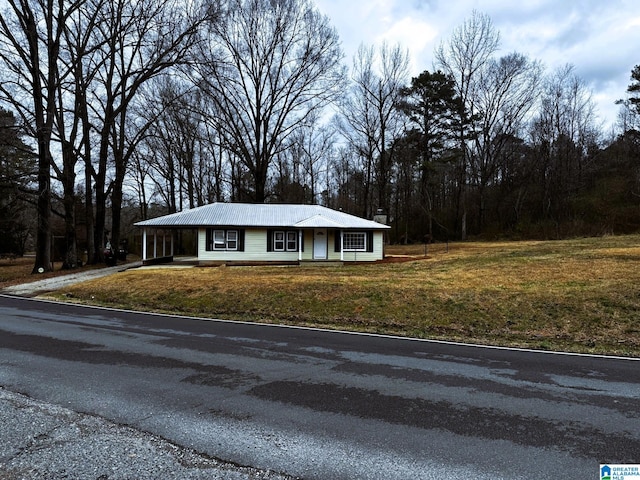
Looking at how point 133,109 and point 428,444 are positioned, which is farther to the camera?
point 133,109

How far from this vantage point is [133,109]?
34250mm

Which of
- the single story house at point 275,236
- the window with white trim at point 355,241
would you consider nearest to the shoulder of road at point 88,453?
the single story house at point 275,236

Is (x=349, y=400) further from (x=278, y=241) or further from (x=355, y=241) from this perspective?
(x=355, y=241)

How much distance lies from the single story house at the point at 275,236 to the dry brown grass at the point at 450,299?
24.0 feet

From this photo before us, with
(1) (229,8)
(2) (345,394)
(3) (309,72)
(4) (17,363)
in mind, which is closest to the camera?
(2) (345,394)

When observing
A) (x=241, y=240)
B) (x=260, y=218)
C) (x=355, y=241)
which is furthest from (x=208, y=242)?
(x=355, y=241)

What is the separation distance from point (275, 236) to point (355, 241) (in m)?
5.17

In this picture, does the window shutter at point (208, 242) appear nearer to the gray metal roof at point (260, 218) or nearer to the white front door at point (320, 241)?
the gray metal roof at point (260, 218)

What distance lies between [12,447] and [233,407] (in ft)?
6.54

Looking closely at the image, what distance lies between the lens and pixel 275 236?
1061 inches

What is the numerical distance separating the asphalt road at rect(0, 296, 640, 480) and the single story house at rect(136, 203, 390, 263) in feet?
57.2

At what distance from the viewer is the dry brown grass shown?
9648 mm

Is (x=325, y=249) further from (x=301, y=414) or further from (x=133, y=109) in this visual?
(x=301, y=414)

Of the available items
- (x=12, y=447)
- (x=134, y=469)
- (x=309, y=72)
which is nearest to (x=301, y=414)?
(x=134, y=469)
